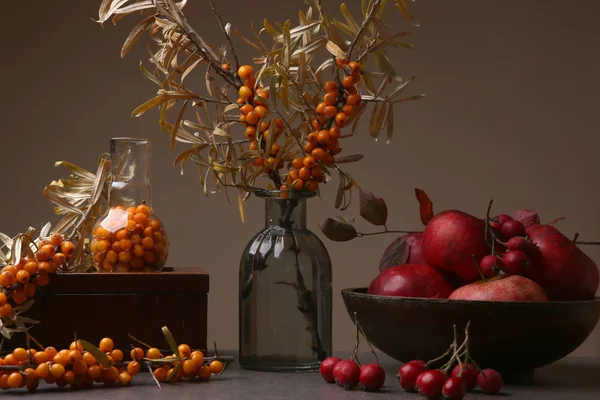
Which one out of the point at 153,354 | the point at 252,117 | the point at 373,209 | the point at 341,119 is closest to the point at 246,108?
the point at 252,117

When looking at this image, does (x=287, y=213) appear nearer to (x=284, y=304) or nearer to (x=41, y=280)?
Answer: (x=284, y=304)

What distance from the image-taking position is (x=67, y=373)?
38.8 inches

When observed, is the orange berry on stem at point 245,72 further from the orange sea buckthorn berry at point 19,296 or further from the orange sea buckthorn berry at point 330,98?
the orange sea buckthorn berry at point 19,296

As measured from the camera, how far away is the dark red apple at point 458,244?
1.07m

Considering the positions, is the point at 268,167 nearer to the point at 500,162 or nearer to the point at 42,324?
the point at 42,324

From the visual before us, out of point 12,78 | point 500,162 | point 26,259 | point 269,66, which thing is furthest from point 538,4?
point 26,259

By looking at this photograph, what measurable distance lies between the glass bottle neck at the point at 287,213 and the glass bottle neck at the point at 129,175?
195 millimetres

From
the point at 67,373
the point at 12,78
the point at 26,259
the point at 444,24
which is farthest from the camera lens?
the point at 444,24

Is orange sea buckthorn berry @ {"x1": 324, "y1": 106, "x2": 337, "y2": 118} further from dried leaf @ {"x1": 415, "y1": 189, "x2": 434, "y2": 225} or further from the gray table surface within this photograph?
the gray table surface

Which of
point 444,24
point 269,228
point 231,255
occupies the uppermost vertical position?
point 444,24

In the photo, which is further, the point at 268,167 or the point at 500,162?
the point at 500,162

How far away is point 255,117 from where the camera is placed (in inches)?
45.3

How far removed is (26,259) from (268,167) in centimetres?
33

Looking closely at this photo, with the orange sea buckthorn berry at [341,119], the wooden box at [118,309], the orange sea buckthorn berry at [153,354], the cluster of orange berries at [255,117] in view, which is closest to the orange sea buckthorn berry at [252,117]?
the cluster of orange berries at [255,117]
